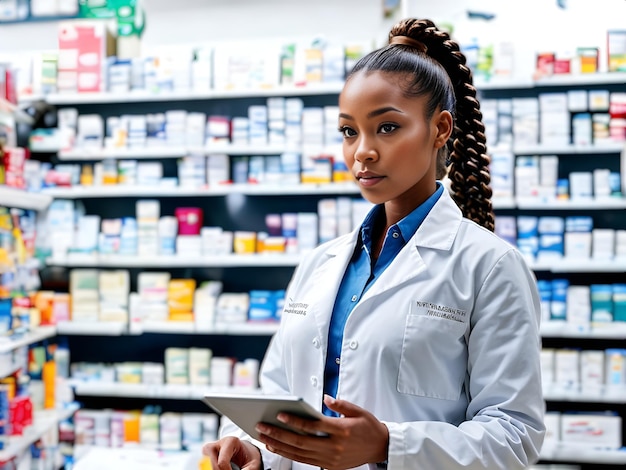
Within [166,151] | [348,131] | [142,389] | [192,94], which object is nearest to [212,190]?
[166,151]

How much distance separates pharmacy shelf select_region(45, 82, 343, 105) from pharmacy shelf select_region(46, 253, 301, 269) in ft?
→ 3.36

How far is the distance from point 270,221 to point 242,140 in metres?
0.55

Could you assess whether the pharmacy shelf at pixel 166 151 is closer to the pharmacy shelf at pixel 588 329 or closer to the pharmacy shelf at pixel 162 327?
the pharmacy shelf at pixel 162 327

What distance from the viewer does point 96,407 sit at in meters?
4.18

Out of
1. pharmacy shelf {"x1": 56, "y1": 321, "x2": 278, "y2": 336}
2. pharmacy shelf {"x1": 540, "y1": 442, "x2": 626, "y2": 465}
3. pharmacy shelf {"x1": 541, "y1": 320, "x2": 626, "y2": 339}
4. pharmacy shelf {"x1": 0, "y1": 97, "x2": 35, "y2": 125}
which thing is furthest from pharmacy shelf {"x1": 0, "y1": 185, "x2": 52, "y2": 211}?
pharmacy shelf {"x1": 540, "y1": 442, "x2": 626, "y2": 465}

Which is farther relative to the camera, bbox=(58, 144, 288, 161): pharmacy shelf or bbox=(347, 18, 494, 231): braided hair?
bbox=(58, 144, 288, 161): pharmacy shelf

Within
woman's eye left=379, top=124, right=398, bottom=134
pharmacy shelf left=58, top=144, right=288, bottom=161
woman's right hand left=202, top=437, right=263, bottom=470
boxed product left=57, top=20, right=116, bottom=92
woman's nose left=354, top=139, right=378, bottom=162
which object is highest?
boxed product left=57, top=20, right=116, bottom=92

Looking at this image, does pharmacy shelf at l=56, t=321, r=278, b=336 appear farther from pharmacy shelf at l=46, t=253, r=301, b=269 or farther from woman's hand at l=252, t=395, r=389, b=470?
woman's hand at l=252, t=395, r=389, b=470

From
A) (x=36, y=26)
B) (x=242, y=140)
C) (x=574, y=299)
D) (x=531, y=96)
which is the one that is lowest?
(x=574, y=299)

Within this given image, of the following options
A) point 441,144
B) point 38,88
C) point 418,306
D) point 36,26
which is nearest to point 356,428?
point 418,306

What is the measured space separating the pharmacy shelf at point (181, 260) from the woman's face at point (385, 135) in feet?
8.40

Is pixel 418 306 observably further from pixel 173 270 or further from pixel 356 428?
pixel 173 270

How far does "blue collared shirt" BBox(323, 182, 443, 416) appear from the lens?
1159mm

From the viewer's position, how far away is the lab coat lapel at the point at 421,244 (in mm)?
1114
